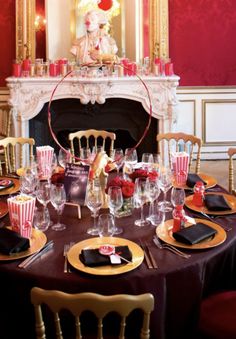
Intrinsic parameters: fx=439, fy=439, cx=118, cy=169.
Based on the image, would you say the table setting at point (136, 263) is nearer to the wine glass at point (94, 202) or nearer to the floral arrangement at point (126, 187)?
the wine glass at point (94, 202)

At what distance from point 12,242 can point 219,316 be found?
0.84 meters

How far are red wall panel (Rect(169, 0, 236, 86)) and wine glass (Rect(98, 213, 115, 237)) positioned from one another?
4021 mm

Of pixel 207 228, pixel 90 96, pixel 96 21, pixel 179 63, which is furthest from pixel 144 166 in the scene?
pixel 179 63

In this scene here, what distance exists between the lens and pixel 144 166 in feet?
8.45

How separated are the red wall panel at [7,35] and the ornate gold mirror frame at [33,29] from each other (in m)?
0.14

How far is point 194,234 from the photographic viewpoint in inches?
68.9

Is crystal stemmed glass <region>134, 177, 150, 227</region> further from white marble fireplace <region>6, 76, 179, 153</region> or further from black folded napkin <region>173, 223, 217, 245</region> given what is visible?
white marble fireplace <region>6, 76, 179, 153</region>

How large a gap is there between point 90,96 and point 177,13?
5.22 feet

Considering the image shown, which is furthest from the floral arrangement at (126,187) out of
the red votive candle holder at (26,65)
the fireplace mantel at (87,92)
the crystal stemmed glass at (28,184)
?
the red votive candle holder at (26,65)

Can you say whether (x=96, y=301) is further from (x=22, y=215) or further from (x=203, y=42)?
(x=203, y=42)

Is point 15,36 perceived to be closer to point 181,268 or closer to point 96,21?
point 96,21

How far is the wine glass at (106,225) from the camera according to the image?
5.88 ft

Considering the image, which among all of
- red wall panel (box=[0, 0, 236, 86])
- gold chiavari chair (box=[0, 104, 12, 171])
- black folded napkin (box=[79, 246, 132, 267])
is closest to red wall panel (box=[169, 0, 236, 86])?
red wall panel (box=[0, 0, 236, 86])

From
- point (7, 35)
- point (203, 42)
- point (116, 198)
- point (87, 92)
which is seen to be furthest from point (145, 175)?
point (203, 42)
